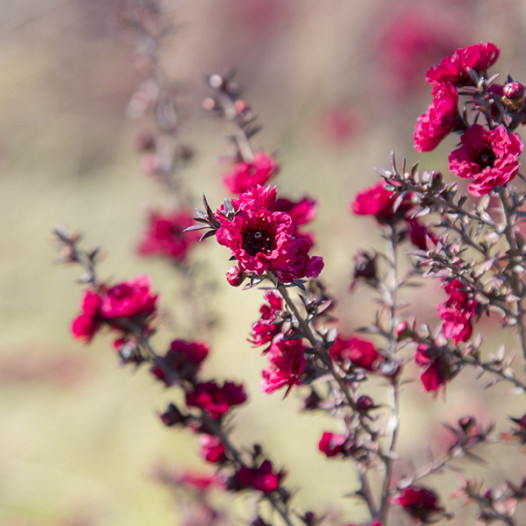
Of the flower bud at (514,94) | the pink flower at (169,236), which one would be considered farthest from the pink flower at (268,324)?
the pink flower at (169,236)

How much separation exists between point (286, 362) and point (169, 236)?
91 cm

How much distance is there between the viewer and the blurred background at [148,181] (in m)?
2.71

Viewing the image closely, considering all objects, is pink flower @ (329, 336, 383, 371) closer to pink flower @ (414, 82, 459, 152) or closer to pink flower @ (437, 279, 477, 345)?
pink flower @ (437, 279, 477, 345)

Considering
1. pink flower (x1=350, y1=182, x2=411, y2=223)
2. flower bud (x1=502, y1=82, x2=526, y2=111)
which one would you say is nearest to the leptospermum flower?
pink flower (x1=350, y1=182, x2=411, y2=223)

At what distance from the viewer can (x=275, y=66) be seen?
569cm

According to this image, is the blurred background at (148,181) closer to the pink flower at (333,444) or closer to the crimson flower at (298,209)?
the crimson flower at (298,209)

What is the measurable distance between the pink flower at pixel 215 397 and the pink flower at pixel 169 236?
2.15 ft

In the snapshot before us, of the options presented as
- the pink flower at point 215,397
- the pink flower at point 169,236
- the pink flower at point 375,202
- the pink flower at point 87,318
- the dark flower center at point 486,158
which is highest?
the pink flower at point 169,236

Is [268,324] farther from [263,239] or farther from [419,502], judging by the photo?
[419,502]

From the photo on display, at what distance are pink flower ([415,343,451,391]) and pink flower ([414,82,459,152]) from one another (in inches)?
11.7

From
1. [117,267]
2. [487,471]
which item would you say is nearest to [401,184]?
[487,471]

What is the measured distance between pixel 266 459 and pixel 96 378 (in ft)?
9.74

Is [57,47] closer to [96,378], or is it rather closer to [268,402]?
[96,378]

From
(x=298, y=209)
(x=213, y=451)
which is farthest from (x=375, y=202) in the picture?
(x=213, y=451)
